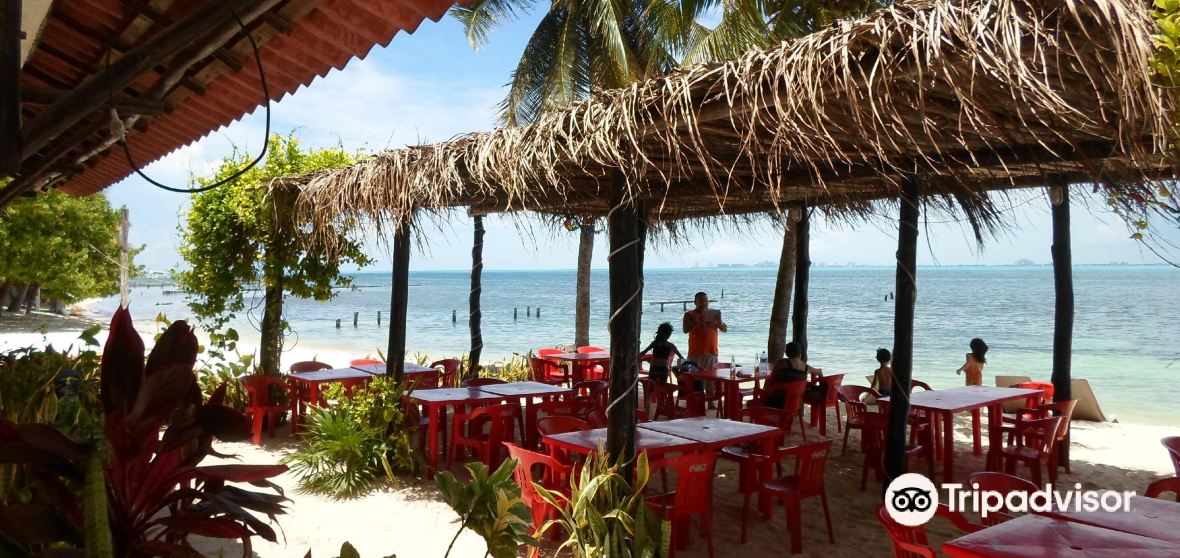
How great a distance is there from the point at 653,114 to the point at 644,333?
116 feet

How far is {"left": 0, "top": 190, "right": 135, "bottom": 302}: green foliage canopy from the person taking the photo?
23.3m

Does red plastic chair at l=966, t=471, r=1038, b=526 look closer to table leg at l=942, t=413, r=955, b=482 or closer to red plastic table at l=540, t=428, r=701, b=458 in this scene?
red plastic table at l=540, t=428, r=701, b=458

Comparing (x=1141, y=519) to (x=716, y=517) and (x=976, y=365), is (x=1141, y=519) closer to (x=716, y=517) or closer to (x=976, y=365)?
(x=716, y=517)

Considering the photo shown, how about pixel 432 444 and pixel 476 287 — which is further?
pixel 476 287

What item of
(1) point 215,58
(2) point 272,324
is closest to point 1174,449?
(1) point 215,58

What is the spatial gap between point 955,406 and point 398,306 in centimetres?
532

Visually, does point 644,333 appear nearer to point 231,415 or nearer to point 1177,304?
point 231,415

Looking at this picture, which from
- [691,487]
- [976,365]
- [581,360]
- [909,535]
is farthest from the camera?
[581,360]

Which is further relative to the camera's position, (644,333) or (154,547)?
(644,333)

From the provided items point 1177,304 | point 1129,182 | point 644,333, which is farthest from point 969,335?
point 1129,182

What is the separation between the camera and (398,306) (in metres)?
7.55

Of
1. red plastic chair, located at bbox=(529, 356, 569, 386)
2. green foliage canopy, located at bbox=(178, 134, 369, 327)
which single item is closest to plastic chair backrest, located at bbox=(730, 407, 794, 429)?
red plastic chair, located at bbox=(529, 356, 569, 386)

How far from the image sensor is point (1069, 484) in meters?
6.21

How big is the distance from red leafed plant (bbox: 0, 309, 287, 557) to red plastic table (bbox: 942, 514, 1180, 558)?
97.6 inches
